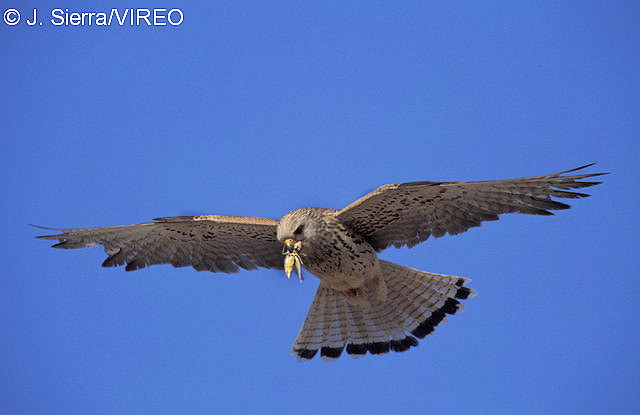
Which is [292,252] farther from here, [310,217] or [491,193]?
[491,193]

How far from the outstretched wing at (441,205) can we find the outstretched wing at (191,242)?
39.6 inches

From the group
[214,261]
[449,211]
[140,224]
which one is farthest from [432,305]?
[140,224]

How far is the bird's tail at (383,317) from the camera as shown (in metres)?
7.95

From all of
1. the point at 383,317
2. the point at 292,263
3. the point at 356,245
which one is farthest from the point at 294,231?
the point at 383,317

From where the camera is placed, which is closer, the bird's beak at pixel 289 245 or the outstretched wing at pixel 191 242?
the bird's beak at pixel 289 245

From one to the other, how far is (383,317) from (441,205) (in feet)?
5.31

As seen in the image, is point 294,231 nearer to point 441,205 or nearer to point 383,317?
point 441,205

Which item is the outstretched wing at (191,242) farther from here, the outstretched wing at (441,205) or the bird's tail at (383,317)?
the outstretched wing at (441,205)

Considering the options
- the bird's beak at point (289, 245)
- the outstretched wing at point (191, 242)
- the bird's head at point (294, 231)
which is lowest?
the bird's beak at point (289, 245)

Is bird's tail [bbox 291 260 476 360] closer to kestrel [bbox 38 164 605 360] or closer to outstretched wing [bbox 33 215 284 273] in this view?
kestrel [bbox 38 164 605 360]

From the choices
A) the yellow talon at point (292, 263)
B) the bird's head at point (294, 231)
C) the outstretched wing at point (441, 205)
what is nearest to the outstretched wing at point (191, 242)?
the bird's head at point (294, 231)

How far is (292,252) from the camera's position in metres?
6.74

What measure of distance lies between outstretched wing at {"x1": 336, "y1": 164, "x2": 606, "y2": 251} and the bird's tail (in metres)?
0.70

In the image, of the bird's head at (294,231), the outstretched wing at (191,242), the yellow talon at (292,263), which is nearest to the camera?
the yellow talon at (292,263)
